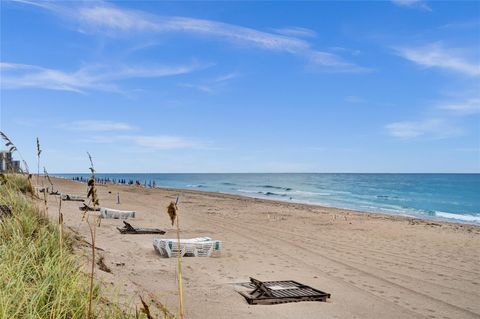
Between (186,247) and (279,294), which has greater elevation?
(186,247)

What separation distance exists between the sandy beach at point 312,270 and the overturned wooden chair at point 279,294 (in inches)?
Answer: 4.5

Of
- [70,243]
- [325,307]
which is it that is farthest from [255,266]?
[70,243]

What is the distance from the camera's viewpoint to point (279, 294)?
6.70 m

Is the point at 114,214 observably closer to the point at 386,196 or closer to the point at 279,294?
the point at 279,294

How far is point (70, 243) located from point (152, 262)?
8.01ft

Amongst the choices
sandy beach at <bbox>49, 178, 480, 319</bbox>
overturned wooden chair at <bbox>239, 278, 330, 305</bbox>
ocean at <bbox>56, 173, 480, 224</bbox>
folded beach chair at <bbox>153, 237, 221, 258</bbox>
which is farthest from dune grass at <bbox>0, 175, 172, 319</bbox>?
ocean at <bbox>56, 173, 480, 224</bbox>

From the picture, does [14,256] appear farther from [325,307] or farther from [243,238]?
[243,238]

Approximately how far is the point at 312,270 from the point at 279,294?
2.78m

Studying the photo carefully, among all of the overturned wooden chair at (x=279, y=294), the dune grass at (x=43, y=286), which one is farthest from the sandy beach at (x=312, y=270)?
the dune grass at (x=43, y=286)

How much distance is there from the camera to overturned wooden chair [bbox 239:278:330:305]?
6473 millimetres

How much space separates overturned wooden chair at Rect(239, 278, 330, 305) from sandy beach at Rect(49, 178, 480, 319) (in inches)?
4.5

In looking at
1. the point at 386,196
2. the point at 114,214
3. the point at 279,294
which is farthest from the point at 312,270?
the point at 386,196

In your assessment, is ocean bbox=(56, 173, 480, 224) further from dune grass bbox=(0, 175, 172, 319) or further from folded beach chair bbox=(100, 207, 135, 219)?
dune grass bbox=(0, 175, 172, 319)

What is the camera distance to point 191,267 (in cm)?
866
